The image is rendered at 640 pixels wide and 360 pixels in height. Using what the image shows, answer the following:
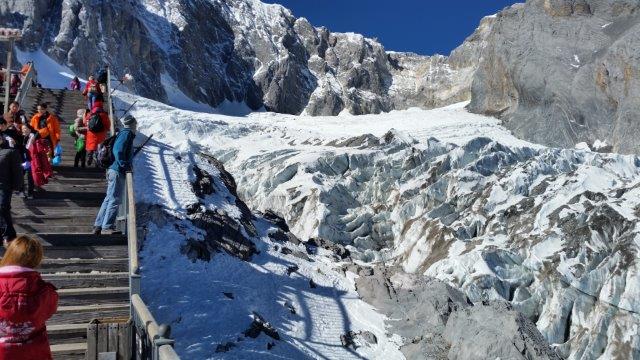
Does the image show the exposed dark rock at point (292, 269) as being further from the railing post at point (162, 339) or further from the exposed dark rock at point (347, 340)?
the railing post at point (162, 339)

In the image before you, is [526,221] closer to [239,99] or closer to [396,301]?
[396,301]

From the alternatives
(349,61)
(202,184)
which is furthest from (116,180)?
(349,61)

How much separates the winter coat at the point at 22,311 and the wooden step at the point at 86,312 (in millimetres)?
2299

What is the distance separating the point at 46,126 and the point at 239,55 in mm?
135943

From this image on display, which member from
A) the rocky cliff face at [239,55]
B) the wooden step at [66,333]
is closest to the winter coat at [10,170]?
the wooden step at [66,333]

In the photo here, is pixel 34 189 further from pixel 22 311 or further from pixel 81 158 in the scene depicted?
pixel 22 311

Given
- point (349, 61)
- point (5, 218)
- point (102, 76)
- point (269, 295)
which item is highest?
point (349, 61)

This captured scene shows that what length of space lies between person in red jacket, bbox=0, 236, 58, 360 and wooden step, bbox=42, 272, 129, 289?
9.25ft

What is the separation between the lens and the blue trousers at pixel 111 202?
29.3 feet

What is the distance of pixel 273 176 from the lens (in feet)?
125

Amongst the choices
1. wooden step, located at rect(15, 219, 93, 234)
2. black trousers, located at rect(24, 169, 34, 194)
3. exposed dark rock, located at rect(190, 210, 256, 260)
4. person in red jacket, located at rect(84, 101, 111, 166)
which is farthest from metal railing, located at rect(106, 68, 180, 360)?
exposed dark rock, located at rect(190, 210, 256, 260)

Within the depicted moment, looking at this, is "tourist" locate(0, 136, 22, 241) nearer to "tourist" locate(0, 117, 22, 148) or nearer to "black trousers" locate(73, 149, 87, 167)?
"tourist" locate(0, 117, 22, 148)

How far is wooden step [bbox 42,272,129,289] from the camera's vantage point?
24.4ft

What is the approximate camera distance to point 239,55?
145 metres
